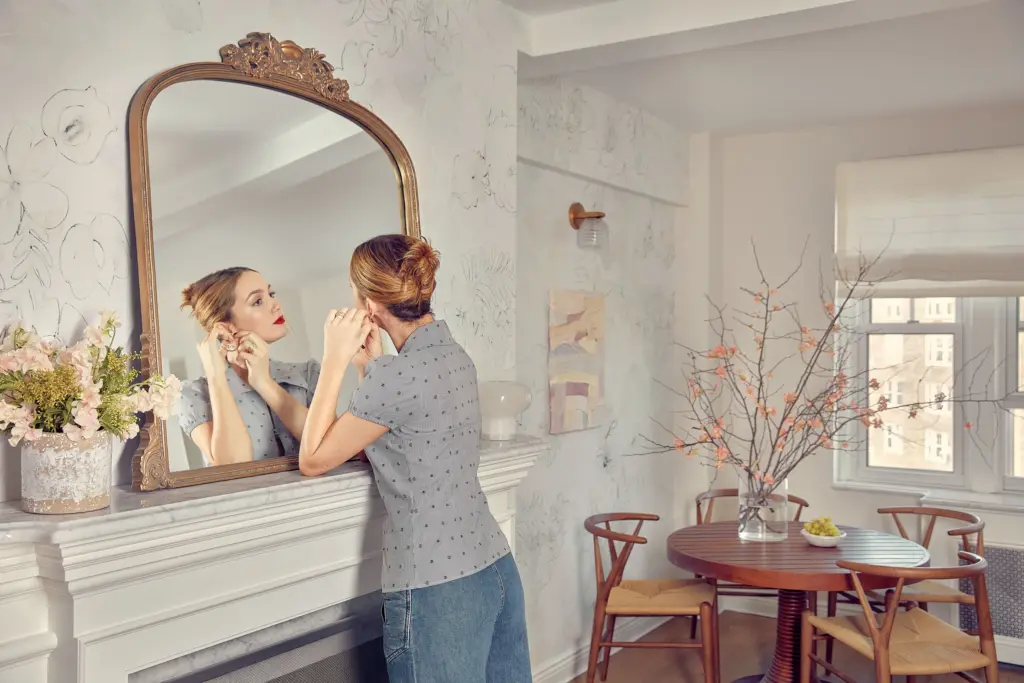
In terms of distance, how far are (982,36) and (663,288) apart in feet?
6.44

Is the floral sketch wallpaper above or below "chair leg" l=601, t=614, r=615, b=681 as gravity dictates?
above

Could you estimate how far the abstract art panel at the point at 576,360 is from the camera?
390cm

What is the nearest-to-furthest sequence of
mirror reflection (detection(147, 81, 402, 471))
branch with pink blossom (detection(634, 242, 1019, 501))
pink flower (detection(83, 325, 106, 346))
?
pink flower (detection(83, 325, 106, 346)) < mirror reflection (detection(147, 81, 402, 471)) < branch with pink blossom (detection(634, 242, 1019, 501))

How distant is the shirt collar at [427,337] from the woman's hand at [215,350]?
1.19 ft

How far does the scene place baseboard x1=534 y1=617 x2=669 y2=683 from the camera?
3.89m

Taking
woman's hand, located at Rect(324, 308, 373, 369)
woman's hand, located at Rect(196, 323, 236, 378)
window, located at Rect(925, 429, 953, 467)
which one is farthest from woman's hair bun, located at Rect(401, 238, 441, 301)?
window, located at Rect(925, 429, 953, 467)

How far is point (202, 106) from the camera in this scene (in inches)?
75.0

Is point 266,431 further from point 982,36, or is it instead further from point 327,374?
point 982,36

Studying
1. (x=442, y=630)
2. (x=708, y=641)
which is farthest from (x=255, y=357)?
(x=708, y=641)

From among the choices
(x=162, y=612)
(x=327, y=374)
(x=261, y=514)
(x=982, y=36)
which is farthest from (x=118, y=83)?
(x=982, y=36)

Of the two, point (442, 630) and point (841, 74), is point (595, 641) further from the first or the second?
point (841, 74)

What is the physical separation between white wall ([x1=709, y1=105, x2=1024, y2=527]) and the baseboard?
111 cm

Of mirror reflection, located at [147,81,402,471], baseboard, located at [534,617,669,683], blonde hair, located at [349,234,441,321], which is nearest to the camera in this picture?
mirror reflection, located at [147,81,402,471]

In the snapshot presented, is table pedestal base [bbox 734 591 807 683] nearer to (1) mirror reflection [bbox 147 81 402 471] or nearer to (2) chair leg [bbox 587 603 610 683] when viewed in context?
(2) chair leg [bbox 587 603 610 683]
